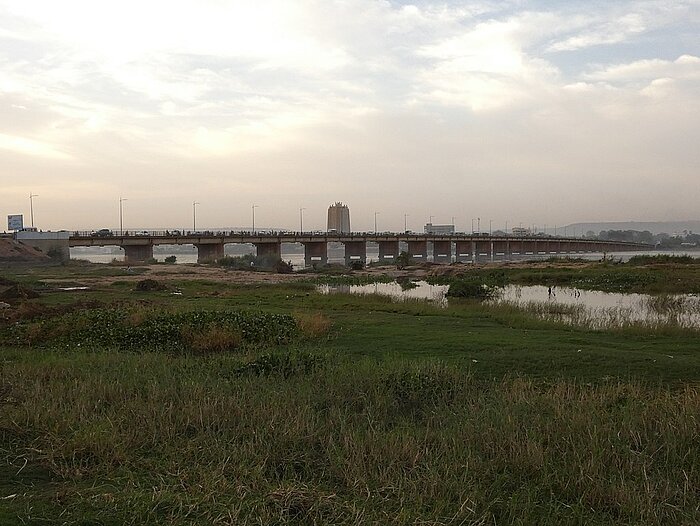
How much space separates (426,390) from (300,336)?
654 cm

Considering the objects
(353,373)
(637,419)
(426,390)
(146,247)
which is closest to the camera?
(637,419)

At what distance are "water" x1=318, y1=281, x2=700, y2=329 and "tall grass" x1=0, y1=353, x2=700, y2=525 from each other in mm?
11005

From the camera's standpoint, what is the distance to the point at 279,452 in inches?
251

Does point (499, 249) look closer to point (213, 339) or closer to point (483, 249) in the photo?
point (483, 249)

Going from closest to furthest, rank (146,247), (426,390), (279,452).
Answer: (279,452) → (426,390) → (146,247)

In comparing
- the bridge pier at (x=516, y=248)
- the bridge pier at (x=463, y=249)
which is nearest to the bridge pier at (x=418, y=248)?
the bridge pier at (x=463, y=249)

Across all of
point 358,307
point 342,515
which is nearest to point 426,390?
point 342,515

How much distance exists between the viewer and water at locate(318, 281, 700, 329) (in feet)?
63.6

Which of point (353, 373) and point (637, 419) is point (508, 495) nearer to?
point (637, 419)

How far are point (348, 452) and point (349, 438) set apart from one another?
0.29 meters

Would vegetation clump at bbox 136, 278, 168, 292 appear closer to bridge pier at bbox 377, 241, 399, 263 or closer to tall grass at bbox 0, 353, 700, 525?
tall grass at bbox 0, 353, 700, 525

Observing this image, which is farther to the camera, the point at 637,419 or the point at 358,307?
the point at 358,307

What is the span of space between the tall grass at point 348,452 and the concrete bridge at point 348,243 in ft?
219

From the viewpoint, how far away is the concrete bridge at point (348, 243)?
73125 millimetres
